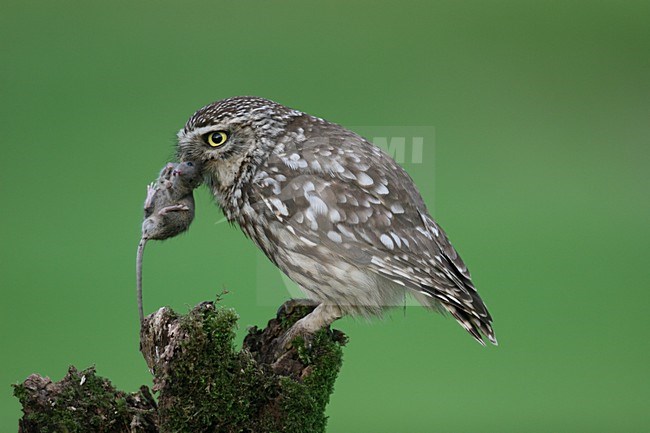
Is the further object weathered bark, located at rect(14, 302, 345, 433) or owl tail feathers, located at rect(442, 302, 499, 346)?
owl tail feathers, located at rect(442, 302, 499, 346)

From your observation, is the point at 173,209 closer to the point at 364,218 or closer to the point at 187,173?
the point at 187,173

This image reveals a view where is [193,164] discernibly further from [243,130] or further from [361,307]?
[361,307]

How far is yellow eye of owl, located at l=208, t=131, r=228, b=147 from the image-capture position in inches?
134

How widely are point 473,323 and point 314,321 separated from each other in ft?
1.99

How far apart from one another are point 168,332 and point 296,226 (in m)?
0.61

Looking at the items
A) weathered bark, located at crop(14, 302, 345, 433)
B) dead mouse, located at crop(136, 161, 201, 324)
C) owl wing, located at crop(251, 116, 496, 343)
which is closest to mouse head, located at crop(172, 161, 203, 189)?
dead mouse, located at crop(136, 161, 201, 324)

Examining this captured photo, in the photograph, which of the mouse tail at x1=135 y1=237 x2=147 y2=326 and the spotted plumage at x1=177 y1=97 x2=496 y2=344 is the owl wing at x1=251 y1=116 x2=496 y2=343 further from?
the mouse tail at x1=135 y1=237 x2=147 y2=326

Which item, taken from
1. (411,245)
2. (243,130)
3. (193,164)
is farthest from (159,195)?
(411,245)

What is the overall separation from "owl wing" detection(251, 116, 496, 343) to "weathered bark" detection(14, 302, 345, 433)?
1.38 feet

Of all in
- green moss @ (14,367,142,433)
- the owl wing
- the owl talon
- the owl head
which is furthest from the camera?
the owl talon

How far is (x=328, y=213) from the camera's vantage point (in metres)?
3.29

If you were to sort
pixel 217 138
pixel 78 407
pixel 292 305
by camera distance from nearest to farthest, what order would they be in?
pixel 78 407 < pixel 217 138 < pixel 292 305

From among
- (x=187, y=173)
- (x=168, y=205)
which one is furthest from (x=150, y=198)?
(x=187, y=173)

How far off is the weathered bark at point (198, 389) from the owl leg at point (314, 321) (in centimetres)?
4
